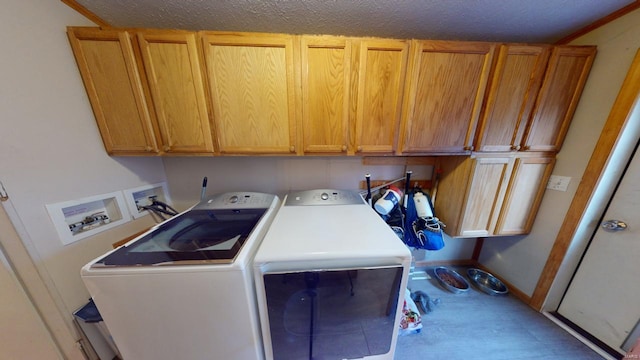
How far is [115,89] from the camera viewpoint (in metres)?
1.08

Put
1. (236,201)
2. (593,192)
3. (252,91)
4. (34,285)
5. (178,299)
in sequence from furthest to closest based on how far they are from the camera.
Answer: (236,201), (593,192), (252,91), (34,285), (178,299)

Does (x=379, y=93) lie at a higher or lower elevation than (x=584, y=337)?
higher

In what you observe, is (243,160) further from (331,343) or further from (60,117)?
(331,343)

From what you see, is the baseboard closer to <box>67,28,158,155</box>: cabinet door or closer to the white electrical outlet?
the white electrical outlet

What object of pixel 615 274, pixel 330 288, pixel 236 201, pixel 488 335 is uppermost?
pixel 236 201

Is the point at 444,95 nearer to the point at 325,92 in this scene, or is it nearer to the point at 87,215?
the point at 325,92

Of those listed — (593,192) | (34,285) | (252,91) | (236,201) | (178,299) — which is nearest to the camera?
(178,299)

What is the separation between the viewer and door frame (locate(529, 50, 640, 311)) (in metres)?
1.10

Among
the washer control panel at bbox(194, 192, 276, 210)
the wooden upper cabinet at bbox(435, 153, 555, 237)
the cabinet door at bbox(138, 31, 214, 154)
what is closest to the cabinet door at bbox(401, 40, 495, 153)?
the wooden upper cabinet at bbox(435, 153, 555, 237)

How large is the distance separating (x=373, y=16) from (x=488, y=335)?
8.33 feet

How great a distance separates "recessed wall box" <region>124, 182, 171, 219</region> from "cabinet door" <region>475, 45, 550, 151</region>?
105 inches

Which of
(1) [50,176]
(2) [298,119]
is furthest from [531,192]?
(1) [50,176]

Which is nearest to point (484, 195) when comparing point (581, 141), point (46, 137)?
point (581, 141)

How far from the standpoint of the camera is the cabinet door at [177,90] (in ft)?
3.44
